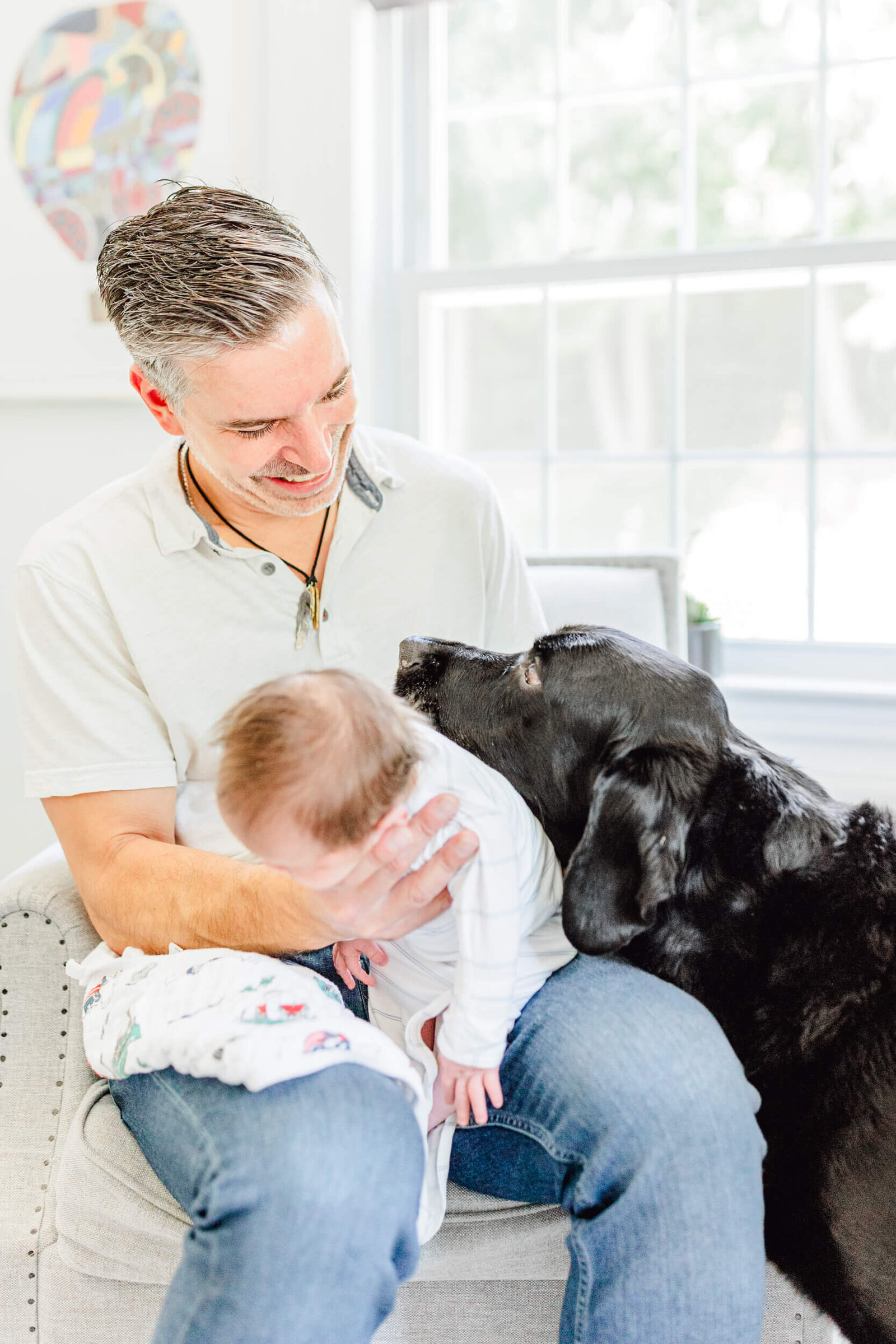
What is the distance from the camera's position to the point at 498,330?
272 cm

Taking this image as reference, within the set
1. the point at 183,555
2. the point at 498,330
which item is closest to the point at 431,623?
the point at 183,555

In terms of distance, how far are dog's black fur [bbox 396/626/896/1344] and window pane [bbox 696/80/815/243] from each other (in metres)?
1.69

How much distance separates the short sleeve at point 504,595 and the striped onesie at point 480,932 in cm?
45

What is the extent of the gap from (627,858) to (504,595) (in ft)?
2.03

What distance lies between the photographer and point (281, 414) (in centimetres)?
127

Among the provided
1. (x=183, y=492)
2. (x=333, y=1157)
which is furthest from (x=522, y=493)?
(x=333, y=1157)

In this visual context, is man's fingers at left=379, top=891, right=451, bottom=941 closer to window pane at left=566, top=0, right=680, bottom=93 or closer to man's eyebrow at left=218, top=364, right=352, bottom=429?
man's eyebrow at left=218, top=364, right=352, bottom=429

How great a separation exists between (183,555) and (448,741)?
1.67 feet

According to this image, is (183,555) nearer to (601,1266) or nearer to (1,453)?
(601,1266)

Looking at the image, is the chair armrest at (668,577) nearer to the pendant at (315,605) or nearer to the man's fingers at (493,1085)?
the pendant at (315,605)

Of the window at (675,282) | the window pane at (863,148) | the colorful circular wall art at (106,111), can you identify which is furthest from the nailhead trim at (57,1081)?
the window pane at (863,148)

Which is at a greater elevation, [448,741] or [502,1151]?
[448,741]

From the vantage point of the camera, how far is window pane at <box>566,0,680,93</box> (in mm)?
2492

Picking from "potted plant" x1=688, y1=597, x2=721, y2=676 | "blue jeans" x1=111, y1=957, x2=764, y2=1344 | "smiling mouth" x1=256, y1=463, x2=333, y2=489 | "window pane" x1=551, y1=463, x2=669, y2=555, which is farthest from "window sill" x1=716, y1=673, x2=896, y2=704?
"blue jeans" x1=111, y1=957, x2=764, y2=1344
